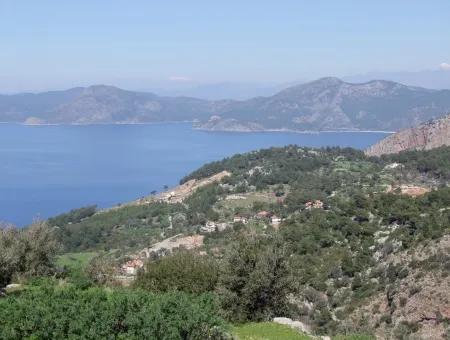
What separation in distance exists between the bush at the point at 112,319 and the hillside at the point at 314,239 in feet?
18.7

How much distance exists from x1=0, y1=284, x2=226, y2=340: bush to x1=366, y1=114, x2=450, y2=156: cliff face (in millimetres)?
100211

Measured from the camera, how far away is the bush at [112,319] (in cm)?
995

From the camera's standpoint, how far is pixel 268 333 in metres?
12.9

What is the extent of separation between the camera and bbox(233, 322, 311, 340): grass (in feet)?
40.4

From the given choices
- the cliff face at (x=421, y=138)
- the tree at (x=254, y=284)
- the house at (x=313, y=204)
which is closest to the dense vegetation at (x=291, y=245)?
the tree at (x=254, y=284)

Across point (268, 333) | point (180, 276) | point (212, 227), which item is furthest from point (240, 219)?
point (268, 333)

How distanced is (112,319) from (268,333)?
14.0ft

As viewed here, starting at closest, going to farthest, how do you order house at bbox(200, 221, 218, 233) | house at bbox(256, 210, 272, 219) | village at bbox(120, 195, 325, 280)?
village at bbox(120, 195, 325, 280)
house at bbox(200, 221, 218, 233)
house at bbox(256, 210, 272, 219)

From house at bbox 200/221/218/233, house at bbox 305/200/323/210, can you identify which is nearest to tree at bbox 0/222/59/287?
house at bbox 305/200/323/210

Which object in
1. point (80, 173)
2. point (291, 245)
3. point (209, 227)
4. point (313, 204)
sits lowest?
point (80, 173)

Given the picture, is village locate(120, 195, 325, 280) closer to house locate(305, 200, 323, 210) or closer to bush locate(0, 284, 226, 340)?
house locate(305, 200, 323, 210)

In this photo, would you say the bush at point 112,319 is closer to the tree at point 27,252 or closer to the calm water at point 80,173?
Result: the tree at point 27,252

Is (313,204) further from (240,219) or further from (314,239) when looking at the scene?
(314,239)

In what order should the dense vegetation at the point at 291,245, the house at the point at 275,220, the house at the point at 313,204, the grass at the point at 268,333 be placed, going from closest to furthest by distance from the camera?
the grass at the point at 268,333 → the dense vegetation at the point at 291,245 → the house at the point at 275,220 → the house at the point at 313,204
